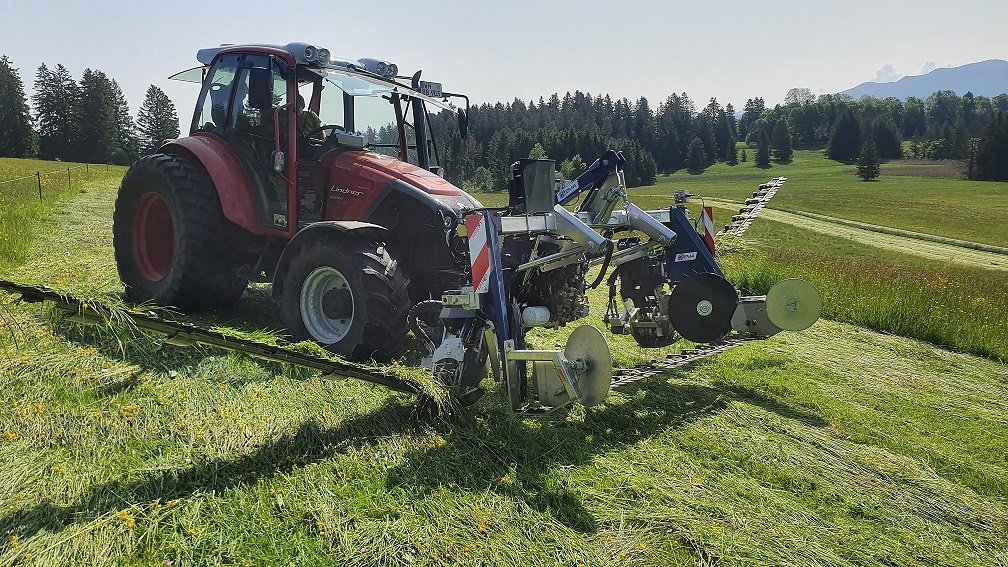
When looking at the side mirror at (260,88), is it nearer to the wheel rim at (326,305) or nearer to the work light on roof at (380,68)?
the work light on roof at (380,68)

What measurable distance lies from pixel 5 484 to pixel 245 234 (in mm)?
4002

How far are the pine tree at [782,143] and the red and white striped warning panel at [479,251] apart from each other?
114236 mm

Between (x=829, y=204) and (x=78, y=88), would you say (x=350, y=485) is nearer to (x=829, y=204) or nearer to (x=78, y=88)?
(x=829, y=204)

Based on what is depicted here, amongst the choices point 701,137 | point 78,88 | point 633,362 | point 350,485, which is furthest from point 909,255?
point 701,137

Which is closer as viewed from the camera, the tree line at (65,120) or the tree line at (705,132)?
the tree line at (65,120)

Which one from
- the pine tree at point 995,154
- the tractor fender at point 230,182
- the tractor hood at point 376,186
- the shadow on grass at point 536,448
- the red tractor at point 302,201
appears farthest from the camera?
the pine tree at point 995,154

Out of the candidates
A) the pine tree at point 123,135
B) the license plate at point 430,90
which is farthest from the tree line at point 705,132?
the license plate at point 430,90

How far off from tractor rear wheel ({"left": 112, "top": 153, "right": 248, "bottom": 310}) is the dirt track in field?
23212 millimetres

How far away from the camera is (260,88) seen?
6059 millimetres

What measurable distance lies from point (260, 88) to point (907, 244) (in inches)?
1069

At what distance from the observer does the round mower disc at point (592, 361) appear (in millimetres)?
3906

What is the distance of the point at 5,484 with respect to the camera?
2969 mm

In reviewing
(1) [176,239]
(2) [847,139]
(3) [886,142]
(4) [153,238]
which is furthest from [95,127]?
(3) [886,142]

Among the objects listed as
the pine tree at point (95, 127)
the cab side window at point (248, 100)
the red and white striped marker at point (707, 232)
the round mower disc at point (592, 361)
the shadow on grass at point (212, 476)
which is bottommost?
the shadow on grass at point (212, 476)
